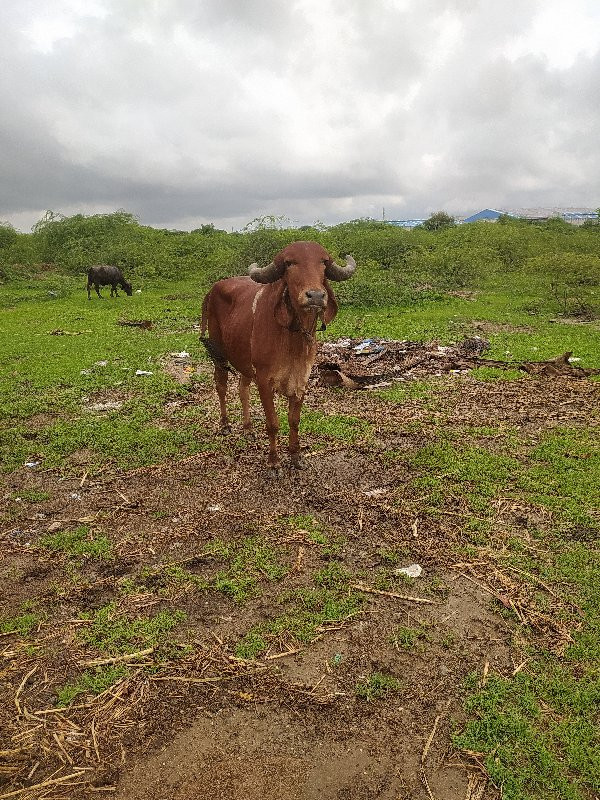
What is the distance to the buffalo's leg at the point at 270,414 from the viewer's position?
585 centimetres

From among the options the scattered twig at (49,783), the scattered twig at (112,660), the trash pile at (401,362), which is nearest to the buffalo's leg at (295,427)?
the scattered twig at (112,660)

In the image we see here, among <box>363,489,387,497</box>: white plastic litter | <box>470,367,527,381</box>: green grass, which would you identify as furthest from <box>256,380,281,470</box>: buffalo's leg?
<box>470,367,527,381</box>: green grass

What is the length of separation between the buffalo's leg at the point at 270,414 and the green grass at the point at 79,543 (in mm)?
1960

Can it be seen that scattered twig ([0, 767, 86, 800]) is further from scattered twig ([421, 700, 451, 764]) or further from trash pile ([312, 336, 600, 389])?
trash pile ([312, 336, 600, 389])

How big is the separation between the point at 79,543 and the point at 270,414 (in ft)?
7.44

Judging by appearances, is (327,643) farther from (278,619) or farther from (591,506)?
(591,506)

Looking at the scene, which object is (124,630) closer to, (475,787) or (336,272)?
(475,787)

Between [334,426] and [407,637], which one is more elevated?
[334,426]

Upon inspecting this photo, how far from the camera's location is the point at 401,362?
10.7 metres

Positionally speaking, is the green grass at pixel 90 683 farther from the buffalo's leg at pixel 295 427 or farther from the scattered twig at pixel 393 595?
the buffalo's leg at pixel 295 427

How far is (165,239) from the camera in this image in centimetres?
3438

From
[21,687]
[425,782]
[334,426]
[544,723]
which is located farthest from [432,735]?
[334,426]

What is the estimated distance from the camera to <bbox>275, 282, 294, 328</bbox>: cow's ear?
5.35 metres

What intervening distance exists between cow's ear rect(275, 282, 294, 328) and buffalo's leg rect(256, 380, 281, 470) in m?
0.74
